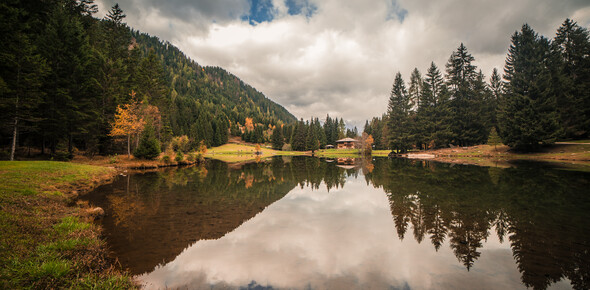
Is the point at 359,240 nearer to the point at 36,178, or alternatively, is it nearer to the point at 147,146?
the point at 36,178

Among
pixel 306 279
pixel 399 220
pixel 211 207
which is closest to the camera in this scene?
pixel 306 279

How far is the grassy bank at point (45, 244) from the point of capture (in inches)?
166

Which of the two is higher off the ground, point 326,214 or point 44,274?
point 44,274

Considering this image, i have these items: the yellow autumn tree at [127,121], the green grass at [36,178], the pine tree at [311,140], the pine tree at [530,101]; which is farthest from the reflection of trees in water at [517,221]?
the pine tree at [311,140]

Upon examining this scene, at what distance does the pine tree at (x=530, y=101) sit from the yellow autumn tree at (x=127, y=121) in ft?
203

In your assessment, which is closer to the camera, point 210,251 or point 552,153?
point 210,251

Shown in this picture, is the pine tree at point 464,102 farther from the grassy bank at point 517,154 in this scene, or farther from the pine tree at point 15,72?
the pine tree at point 15,72

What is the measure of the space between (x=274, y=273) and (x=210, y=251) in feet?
8.77

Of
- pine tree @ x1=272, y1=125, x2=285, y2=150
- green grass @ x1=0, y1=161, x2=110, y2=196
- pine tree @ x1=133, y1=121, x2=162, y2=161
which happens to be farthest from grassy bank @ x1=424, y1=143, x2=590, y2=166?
pine tree @ x1=272, y1=125, x2=285, y2=150

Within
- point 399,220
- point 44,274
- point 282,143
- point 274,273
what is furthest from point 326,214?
point 282,143

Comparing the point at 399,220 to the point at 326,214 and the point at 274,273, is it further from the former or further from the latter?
the point at 274,273

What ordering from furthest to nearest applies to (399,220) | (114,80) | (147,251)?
(114,80) < (399,220) < (147,251)

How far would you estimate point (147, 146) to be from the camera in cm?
3172

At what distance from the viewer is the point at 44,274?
429 centimetres
